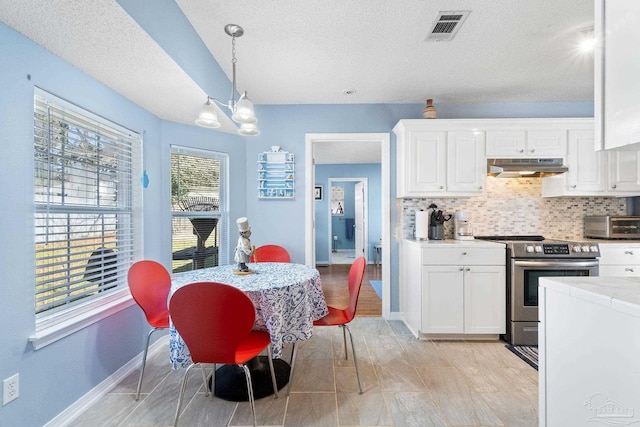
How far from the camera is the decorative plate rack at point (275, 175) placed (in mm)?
3242

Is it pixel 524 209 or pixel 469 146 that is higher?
pixel 469 146

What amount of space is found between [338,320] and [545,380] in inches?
45.9

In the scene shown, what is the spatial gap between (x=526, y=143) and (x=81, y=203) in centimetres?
389

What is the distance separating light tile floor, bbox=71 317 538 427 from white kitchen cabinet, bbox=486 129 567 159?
6.30 feet

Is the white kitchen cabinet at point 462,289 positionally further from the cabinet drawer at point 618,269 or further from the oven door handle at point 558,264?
the cabinet drawer at point 618,269

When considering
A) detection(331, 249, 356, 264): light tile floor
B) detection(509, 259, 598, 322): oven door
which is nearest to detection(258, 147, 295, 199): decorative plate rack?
detection(509, 259, 598, 322): oven door

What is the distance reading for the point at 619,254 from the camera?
257 cm

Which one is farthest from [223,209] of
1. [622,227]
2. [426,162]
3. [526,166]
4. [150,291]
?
[622,227]

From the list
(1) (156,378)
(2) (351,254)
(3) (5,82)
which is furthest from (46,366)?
(2) (351,254)

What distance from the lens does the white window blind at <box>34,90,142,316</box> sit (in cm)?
157

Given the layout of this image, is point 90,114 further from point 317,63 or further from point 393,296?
point 393,296

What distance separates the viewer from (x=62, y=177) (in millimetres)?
1701

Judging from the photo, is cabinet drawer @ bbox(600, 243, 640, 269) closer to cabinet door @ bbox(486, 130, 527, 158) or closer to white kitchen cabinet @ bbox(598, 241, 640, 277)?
white kitchen cabinet @ bbox(598, 241, 640, 277)

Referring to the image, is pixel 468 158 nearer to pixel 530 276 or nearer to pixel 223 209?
pixel 530 276
